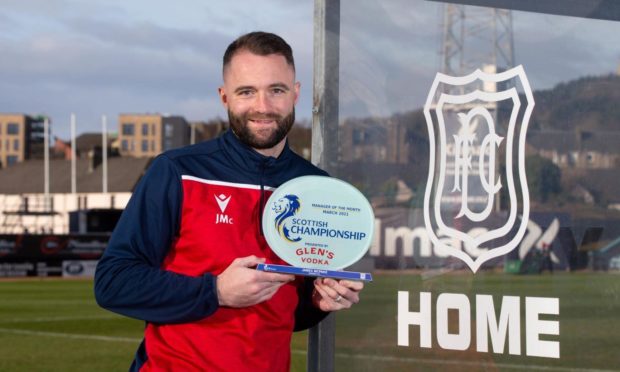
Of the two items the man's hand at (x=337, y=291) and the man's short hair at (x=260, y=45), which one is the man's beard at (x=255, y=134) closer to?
the man's short hair at (x=260, y=45)

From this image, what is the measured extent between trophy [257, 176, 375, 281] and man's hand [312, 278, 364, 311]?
89 mm

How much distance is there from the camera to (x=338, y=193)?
7.83 feet

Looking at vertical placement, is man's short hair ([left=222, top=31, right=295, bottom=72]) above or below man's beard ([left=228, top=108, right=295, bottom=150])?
above

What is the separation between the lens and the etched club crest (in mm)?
2818

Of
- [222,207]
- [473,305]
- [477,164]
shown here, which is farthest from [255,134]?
[473,305]

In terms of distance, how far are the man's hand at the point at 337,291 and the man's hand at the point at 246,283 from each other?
0.15m

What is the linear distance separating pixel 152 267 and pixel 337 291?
455 mm

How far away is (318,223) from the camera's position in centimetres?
236

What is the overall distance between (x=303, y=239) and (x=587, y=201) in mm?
880

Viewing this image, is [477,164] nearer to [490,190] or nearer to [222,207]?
[490,190]

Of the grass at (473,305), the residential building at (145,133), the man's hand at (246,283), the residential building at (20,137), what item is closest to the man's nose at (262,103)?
the man's hand at (246,283)

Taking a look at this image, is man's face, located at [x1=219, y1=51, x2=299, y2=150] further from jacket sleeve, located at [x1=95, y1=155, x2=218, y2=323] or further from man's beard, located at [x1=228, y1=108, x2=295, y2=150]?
jacket sleeve, located at [x1=95, y1=155, x2=218, y2=323]

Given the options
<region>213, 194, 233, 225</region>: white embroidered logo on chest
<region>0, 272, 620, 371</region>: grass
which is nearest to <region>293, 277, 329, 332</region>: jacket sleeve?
<region>213, 194, 233, 225</region>: white embroidered logo on chest

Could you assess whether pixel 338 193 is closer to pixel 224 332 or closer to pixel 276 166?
pixel 276 166
